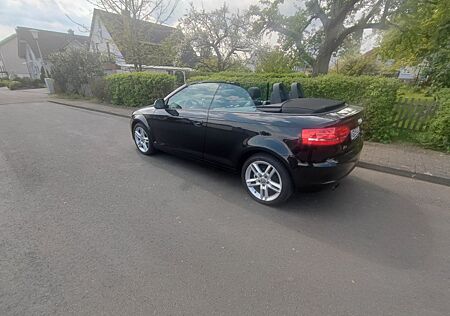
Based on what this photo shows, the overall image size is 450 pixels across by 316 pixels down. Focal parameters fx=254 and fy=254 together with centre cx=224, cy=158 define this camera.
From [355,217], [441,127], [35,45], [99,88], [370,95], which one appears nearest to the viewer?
[355,217]

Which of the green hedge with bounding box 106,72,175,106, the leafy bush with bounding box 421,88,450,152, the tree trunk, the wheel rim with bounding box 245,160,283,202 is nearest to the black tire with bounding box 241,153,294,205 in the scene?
the wheel rim with bounding box 245,160,283,202

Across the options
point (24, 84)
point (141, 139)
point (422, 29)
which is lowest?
point (24, 84)

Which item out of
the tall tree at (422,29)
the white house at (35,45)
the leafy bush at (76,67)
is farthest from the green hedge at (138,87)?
the white house at (35,45)

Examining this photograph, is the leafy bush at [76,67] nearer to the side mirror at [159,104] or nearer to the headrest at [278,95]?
the side mirror at [159,104]

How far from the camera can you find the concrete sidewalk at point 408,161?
13.6 feet

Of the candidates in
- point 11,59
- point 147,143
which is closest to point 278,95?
point 147,143

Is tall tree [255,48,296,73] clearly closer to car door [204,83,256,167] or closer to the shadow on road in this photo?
car door [204,83,256,167]

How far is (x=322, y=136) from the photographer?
284cm

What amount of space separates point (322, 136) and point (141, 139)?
3.68m

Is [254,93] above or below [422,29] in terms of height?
below

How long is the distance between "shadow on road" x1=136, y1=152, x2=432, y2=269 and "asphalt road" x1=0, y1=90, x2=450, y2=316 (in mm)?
15

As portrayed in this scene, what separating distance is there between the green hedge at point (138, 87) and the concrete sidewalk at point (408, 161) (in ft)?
26.3

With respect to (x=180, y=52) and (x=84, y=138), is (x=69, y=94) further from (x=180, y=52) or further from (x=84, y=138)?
(x=84, y=138)

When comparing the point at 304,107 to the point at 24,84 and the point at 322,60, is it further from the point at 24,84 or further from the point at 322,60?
the point at 24,84
